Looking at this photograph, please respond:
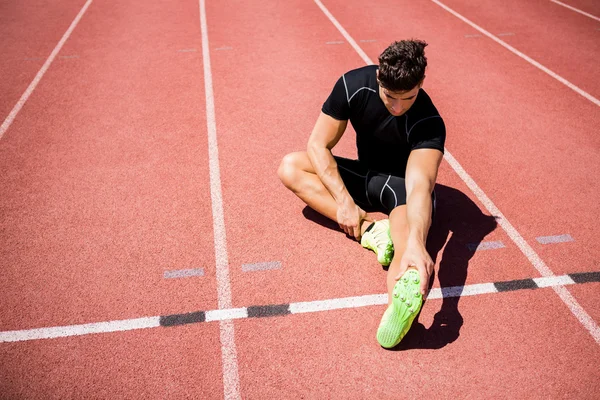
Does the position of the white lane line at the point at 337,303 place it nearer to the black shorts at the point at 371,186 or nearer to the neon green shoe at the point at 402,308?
the neon green shoe at the point at 402,308

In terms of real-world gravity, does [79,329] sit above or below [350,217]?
below

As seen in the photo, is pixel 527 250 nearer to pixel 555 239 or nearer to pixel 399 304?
pixel 555 239

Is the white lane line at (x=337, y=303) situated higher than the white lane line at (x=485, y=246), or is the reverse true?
the white lane line at (x=485, y=246)

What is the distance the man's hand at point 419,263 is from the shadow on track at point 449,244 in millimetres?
559

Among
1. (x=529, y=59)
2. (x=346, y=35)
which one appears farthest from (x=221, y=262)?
(x=529, y=59)

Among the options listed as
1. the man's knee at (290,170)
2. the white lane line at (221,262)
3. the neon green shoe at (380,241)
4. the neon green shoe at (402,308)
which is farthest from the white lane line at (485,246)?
the white lane line at (221,262)

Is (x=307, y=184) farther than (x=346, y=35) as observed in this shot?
No

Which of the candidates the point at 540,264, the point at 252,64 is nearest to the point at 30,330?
the point at 540,264

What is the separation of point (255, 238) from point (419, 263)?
5.16 ft

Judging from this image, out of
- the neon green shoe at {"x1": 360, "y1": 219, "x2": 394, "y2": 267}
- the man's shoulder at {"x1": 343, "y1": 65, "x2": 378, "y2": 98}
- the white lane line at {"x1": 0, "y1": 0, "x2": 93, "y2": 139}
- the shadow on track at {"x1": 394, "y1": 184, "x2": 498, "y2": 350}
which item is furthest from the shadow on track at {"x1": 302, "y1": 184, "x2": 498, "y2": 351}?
the white lane line at {"x1": 0, "y1": 0, "x2": 93, "y2": 139}

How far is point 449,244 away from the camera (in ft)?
12.6

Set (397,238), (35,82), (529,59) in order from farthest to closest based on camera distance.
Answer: (529,59), (35,82), (397,238)

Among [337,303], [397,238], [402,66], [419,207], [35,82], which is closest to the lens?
[402,66]

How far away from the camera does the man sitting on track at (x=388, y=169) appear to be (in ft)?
9.30
